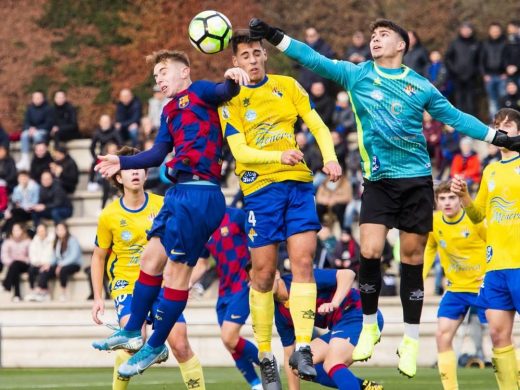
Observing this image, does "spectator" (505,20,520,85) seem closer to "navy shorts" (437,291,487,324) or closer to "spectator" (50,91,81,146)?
"spectator" (50,91,81,146)

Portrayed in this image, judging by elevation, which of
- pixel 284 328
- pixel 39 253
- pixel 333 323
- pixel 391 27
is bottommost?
pixel 39 253

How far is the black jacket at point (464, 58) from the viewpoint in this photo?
79.0 feet

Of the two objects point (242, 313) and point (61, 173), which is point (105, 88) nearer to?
point (61, 173)

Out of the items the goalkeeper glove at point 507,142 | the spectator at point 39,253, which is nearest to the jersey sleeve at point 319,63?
the goalkeeper glove at point 507,142

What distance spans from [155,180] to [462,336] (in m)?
6.21

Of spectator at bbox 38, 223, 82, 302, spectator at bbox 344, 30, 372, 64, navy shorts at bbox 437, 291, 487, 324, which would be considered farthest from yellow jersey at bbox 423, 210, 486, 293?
spectator at bbox 38, 223, 82, 302

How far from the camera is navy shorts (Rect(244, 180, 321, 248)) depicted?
1159 centimetres

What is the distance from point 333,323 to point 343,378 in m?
0.80

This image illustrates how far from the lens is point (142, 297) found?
470 inches

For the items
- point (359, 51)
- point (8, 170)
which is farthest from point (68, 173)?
point (359, 51)

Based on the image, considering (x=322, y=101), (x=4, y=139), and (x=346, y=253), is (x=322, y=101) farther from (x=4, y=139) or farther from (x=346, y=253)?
(x=4, y=139)

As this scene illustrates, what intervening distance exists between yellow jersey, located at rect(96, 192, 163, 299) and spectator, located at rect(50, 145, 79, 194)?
38.0ft

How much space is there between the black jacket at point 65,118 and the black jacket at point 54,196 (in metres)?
1.91

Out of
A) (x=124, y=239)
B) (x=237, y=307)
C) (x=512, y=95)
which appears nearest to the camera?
(x=124, y=239)
